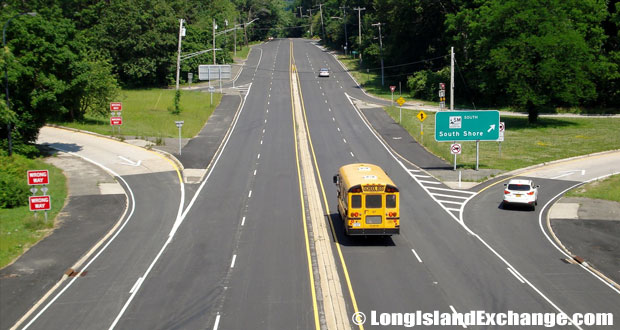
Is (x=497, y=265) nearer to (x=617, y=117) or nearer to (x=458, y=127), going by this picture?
(x=458, y=127)

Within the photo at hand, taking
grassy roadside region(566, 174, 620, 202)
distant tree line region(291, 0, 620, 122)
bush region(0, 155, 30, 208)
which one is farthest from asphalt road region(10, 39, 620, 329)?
distant tree line region(291, 0, 620, 122)

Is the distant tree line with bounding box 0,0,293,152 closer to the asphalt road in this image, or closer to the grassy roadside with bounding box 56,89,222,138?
the grassy roadside with bounding box 56,89,222,138

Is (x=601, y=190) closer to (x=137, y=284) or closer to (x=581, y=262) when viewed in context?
(x=581, y=262)

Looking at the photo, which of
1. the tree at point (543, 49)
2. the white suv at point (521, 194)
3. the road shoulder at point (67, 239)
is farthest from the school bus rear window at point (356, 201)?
the tree at point (543, 49)

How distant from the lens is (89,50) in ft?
278

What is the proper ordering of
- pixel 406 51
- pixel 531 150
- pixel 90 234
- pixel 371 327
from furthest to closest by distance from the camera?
pixel 406 51
pixel 531 150
pixel 90 234
pixel 371 327

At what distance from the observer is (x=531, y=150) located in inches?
2154

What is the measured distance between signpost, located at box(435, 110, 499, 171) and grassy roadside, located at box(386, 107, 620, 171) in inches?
123

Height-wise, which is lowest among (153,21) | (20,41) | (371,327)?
(371,327)

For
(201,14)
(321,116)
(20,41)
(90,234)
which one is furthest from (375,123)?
(201,14)

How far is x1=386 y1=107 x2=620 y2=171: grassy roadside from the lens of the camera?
50.9 meters

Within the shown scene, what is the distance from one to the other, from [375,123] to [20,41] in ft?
123

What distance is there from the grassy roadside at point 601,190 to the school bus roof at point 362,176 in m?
17.7

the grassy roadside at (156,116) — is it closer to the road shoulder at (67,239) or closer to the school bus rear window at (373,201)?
the road shoulder at (67,239)
